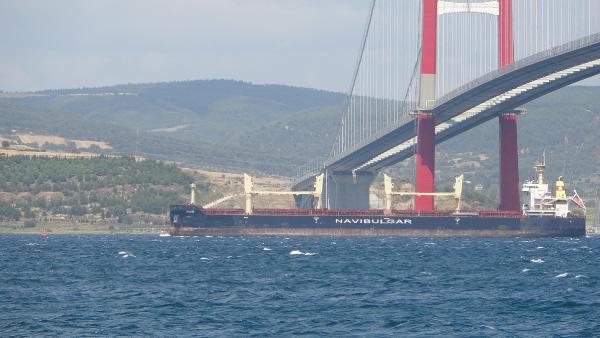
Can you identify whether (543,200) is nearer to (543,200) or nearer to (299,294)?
(543,200)

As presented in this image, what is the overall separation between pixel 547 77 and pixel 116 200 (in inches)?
2899

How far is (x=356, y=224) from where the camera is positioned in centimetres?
12688

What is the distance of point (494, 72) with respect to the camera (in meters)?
113

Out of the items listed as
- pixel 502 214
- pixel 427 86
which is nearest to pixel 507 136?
pixel 502 214

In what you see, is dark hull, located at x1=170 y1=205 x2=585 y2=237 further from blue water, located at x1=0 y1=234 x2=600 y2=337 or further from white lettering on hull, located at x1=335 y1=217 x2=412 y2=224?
blue water, located at x1=0 y1=234 x2=600 y2=337

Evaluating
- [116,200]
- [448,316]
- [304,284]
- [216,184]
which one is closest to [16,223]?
[116,200]

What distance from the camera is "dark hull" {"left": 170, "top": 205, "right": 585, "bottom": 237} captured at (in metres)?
124

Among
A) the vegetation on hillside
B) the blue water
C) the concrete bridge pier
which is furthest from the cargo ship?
the vegetation on hillside

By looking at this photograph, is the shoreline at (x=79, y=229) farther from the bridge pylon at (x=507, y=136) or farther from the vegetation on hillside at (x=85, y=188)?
the bridge pylon at (x=507, y=136)

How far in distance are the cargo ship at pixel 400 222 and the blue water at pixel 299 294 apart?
39238mm

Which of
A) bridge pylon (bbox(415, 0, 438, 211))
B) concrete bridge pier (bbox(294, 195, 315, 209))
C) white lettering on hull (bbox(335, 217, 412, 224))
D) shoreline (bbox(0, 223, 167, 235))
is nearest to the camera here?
bridge pylon (bbox(415, 0, 438, 211))

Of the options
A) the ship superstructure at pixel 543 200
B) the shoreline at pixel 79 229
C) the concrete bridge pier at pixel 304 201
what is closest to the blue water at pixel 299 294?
the ship superstructure at pixel 543 200

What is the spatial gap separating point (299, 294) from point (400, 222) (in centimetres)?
7306

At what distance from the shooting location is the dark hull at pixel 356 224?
405 feet
